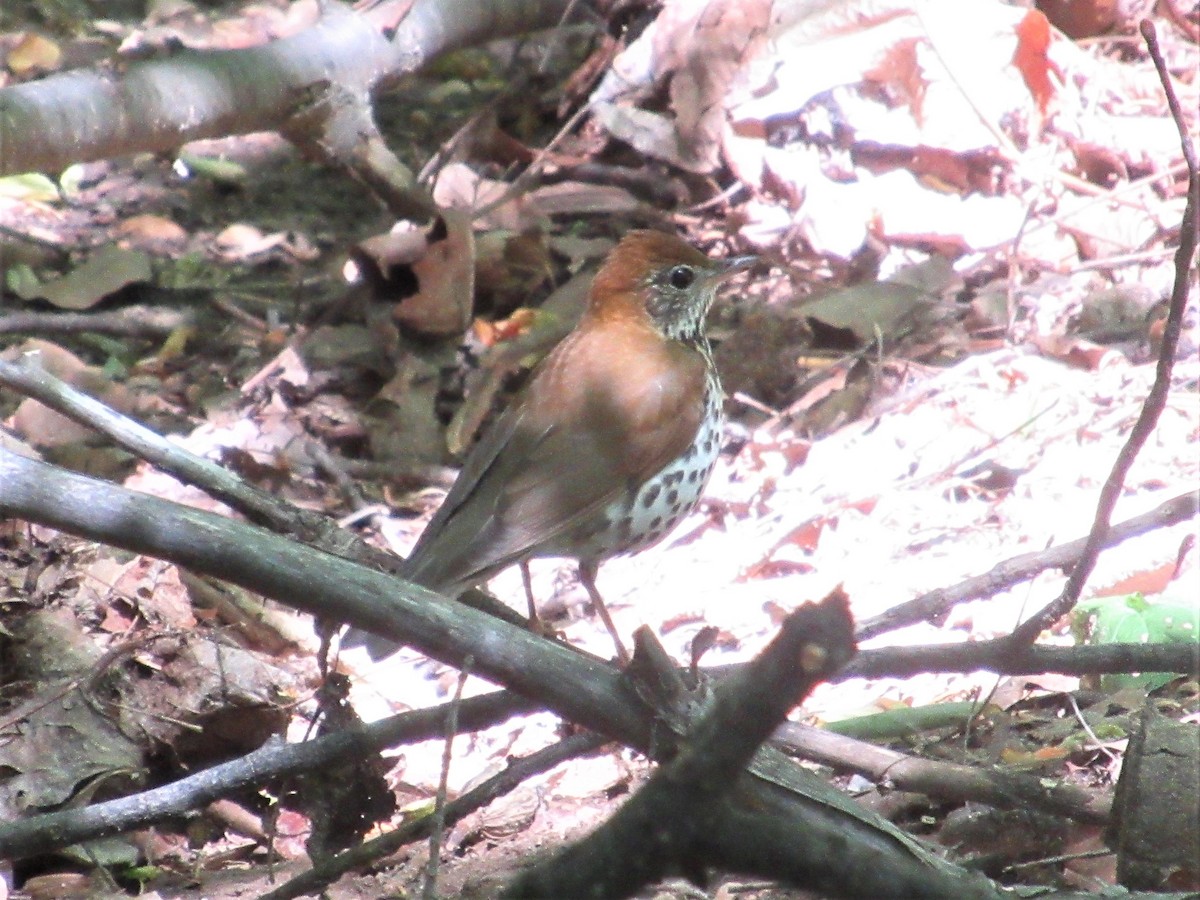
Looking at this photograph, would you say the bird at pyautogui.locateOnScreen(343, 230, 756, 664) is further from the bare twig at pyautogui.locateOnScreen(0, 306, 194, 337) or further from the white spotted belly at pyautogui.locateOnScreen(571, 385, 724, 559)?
the bare twig at pyautogui.locateOnScreen(0, 306, 194, 337)

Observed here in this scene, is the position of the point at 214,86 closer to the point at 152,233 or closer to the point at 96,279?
the point at 96,279

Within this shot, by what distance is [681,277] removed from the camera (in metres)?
4.54

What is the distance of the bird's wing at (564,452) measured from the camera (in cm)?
365

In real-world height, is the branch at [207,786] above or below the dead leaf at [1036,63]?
below

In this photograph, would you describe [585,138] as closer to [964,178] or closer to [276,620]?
[964,178]

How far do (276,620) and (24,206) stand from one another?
330 cm

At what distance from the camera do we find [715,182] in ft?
22.0

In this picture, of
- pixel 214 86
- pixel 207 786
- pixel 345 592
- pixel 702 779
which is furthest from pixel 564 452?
pixel 214 86

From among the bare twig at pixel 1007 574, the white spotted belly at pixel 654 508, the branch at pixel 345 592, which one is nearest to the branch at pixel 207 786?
the branch at pixel 345 592

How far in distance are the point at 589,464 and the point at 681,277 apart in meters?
0.85

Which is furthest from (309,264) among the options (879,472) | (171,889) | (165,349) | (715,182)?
(171,889)

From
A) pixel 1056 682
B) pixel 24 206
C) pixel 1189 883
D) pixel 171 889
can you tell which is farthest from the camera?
pixel 24 206

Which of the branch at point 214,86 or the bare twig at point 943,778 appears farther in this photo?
the branch at point 214,86

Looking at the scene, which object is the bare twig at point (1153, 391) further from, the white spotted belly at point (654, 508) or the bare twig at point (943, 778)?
the white spotted belly at point (654, 508)
